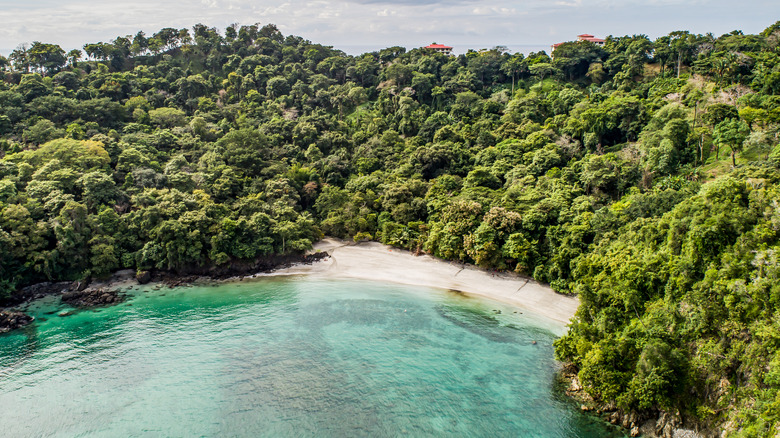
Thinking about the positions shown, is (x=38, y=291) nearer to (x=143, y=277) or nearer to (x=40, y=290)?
(x=40, y=290)

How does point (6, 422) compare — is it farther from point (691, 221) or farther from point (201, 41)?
point (201, 41)

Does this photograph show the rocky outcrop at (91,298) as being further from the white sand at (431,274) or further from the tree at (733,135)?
the tree at (733,135)

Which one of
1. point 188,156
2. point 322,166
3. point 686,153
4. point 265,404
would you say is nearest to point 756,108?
point 686,153

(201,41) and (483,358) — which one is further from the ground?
(201,41)

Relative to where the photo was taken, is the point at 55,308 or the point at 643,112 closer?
the point at 55,308

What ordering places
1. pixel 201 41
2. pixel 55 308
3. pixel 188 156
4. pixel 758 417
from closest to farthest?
1. pixel 758 417
2. pixel 55 308
3. pixel 188 156
4. pixel 201 41

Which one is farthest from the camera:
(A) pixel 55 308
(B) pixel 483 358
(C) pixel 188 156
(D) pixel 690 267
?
(C) pixel 188 156

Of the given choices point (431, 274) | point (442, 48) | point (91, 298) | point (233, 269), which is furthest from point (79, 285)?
point (442, 48)
